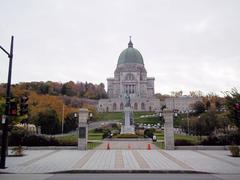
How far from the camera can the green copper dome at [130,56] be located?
154 metres

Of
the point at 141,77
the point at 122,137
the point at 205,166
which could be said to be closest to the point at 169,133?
the point at 205,166

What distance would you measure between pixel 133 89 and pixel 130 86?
2.26m

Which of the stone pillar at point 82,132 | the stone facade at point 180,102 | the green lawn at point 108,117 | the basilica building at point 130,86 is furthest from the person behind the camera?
the basilica building at point 130,86

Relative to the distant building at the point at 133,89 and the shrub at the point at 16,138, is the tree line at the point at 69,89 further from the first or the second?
the shrub at the point at 16,138

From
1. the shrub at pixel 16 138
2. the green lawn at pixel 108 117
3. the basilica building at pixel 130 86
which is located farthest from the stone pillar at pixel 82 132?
the basilica building at pixel 130 86

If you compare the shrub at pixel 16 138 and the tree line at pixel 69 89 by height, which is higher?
the tree line at pixel 69 89

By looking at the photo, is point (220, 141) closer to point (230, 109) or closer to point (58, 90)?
point (230, 109)

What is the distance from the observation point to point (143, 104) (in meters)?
Result: 148

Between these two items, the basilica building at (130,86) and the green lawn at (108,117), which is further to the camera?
the basilica building at (130,86)

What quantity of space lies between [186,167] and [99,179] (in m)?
5.78

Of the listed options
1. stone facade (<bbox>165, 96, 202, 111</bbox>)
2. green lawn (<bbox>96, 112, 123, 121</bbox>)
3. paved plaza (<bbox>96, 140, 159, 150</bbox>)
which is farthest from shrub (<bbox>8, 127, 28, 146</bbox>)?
stone facade (<bbox>165, 96, 202, 111</bbox>)

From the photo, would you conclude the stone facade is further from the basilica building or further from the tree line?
the tree line

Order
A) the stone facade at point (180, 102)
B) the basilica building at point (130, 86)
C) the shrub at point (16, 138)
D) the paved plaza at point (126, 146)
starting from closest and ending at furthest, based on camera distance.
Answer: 1. the shrub at point (16, 138)
2. the paved plaza at point (126, 146)
3. the stone facade at point (180, 102)
4. the basilica building at point (130, 86)

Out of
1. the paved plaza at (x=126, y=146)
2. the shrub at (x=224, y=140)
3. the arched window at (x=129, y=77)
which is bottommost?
the paved plaza at (x=126, y=146)
